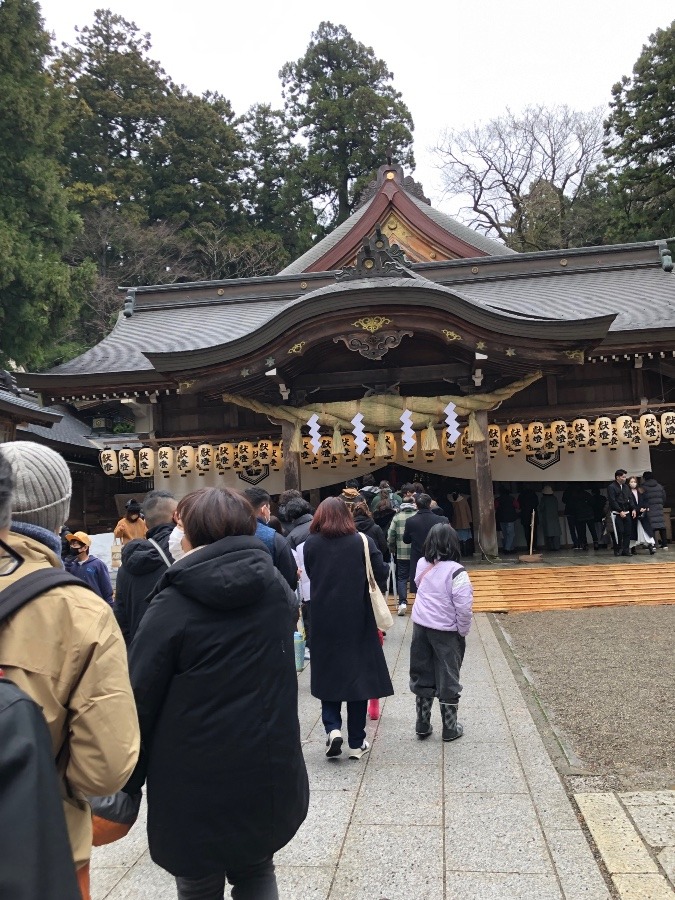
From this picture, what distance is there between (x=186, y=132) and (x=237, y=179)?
9.96 ft

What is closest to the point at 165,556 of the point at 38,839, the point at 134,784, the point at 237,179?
the point at 134,784

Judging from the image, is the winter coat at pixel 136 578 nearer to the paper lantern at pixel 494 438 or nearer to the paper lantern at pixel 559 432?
the paper lantern at pixel 494 438

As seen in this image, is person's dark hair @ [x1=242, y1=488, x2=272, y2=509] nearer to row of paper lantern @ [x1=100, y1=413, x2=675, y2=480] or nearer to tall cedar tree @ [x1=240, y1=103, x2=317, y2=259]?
row of paper lantern @ [x1=100, y1=413, x2=675, y2=480]

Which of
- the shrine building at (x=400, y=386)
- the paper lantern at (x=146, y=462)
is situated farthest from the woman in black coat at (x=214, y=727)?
the paper lantern at (x=146, y=462)

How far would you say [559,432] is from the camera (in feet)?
39.8

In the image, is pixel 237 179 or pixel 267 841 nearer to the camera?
pixel 267 841

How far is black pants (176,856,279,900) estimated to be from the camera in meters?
2.06

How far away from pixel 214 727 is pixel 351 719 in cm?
231

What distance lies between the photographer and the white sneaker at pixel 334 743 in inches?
161

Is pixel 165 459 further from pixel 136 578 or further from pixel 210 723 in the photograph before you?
pixel 210 723

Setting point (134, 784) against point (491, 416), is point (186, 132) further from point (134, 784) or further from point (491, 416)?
point (134, 784)

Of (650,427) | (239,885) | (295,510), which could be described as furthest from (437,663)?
(650,427)

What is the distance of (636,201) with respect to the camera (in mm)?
23891

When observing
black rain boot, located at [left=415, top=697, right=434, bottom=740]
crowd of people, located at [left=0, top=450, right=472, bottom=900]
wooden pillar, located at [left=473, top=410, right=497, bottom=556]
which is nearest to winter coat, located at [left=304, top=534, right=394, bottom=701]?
black rain boot, located at [left=415, top=697, right=434, bottom=740]
